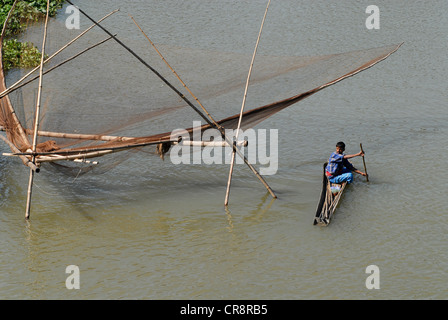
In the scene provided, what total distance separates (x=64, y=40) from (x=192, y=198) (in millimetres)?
3086

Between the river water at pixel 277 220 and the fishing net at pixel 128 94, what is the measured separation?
59cm

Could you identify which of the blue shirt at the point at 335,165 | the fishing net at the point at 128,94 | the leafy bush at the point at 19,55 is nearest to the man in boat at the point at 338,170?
the blue shirt at the point at 335,165

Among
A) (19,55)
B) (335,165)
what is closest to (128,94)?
(335,165)

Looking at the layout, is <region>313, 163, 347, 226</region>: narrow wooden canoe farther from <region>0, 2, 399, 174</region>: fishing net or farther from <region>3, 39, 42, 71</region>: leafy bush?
<region>3, 39, 42, 71</region>: leafy bush

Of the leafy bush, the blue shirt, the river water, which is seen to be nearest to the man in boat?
the blue shirt

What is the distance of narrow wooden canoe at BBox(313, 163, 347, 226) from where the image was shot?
21.1 ft

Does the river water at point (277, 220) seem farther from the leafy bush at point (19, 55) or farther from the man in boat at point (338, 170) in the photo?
the leafy bush at point (19, 55)

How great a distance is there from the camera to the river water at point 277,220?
562cm

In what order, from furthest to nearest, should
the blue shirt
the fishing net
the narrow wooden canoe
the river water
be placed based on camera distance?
the blue shirt → the fishing net → the narrow wooden canoe → the river water

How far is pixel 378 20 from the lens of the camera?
1187cm

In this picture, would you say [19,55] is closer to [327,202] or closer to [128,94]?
[128,94]

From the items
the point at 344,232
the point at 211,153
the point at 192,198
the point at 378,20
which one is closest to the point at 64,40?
the point at 211,153

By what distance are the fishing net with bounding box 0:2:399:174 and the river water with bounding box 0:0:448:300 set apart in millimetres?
587

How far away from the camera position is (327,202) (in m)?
6.82
